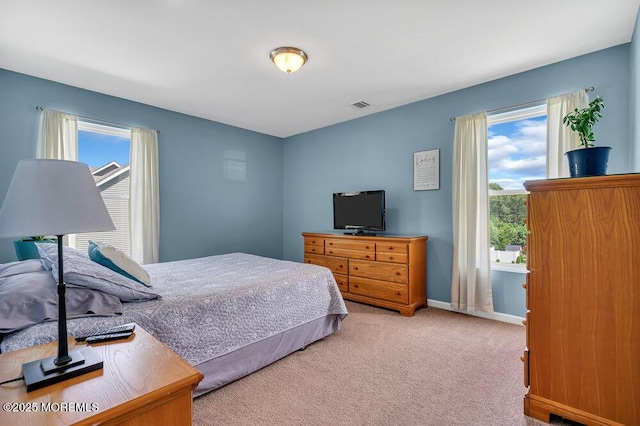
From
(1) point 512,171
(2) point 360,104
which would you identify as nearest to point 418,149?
(2) point 360,104

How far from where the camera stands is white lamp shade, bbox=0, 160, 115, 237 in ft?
2.87

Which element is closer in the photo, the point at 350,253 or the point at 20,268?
the point at 20,268

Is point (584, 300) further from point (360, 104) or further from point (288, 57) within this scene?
point (360, 104)

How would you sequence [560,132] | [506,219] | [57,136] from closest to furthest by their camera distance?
[560,132]
[57,136]
[506,219]

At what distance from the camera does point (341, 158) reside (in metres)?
4.85

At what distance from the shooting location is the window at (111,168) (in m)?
3.64

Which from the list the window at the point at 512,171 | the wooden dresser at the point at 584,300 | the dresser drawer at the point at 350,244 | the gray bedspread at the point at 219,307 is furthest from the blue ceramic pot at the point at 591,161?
the dresser drawer at the point at 350,244

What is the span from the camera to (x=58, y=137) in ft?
10.7

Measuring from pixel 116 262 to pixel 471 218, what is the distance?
341 cm

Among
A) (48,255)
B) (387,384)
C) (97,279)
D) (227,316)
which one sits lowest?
(387,384)

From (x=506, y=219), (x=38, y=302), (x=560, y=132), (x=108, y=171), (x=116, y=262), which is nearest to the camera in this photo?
(x=38, y=302)

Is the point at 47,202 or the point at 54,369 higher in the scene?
the point at 47,202

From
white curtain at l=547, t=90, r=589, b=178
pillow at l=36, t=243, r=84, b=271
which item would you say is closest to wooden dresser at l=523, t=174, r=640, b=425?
white curtain at l=547, t=90, r=589, b=178

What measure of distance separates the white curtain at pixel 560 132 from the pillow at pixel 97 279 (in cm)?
360
